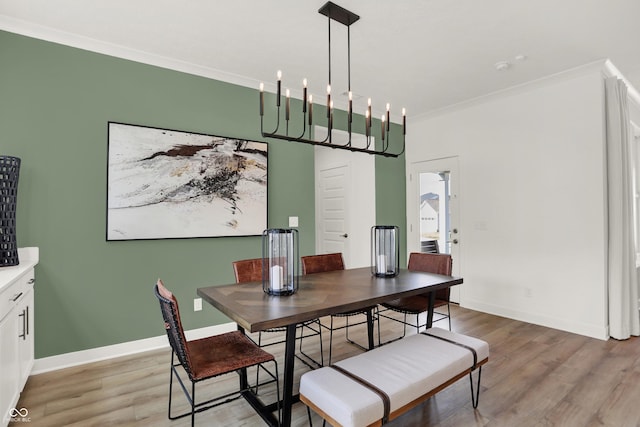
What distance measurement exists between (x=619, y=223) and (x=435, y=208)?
6.81 ft

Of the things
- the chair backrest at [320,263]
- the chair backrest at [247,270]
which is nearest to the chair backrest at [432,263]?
the chair backrest at [320,263]

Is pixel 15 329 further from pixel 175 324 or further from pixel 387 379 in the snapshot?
pixel 387 379

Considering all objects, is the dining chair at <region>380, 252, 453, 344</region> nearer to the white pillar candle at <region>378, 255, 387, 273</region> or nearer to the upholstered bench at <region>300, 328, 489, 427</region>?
the white pillar candle at <region>378, 255, 387, 273</region>

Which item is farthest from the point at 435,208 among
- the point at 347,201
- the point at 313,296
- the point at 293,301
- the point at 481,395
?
the point at 293,301

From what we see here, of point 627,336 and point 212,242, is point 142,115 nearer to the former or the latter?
point 212,242

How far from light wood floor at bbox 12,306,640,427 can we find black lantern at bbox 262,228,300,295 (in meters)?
0.80

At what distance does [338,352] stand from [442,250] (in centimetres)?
254

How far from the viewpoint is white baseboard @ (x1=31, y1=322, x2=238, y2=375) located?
277 centimetres

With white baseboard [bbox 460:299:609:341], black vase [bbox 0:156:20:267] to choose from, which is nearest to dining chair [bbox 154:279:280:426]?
black vase [bbox 0:156:20:267]

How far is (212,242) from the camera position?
3.56 metres

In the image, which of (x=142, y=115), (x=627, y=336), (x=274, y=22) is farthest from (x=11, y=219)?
(x=627, y=336)

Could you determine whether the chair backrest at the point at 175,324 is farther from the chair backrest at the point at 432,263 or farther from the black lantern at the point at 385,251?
the chair backrest at the point at 432,263

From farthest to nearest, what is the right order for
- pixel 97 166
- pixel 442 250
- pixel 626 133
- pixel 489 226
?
1. pixel 442 250
2. pixel 489 226
3. pixel 626 133
4. pixel 97 166

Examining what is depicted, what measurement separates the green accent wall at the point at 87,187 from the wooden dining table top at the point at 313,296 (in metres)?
1.25
